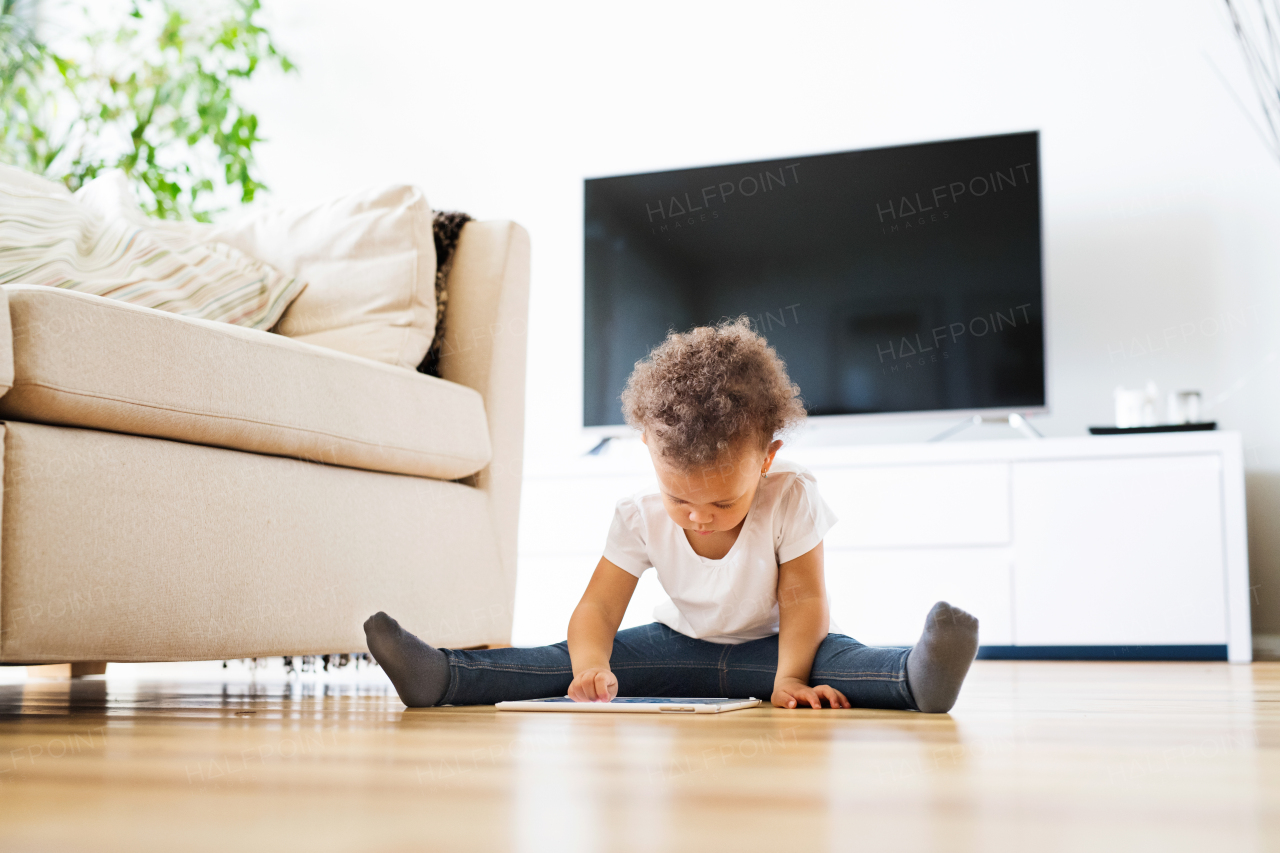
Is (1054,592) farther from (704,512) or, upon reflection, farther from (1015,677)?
(704,512)

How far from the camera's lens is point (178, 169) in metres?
3.25

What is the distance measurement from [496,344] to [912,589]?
121 centimetres

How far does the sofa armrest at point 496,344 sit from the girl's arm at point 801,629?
→ 61 centimetres

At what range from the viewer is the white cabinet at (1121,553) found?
2.37 meters

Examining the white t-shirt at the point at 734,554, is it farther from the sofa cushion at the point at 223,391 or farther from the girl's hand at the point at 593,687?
the sofa cushion at the point at 223,391

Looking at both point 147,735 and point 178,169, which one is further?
point 178,169

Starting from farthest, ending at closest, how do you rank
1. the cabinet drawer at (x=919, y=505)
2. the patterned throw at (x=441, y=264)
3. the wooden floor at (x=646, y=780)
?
the cabinet drawer at (x=919, y=505), the patterned throw at (x=441, y=264), the wooden floor at (x=646, y=780)

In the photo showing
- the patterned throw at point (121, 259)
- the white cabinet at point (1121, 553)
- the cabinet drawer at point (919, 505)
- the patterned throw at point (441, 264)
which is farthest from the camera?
the cabinet drawer at point (919, 505)

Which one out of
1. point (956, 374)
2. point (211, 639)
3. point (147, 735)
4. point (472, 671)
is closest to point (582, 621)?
point (472, 671)

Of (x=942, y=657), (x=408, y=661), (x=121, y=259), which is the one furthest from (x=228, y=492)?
(x=942, y=657)

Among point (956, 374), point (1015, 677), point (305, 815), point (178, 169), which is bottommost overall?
point (1015, 677)

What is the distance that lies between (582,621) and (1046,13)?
8.36ft

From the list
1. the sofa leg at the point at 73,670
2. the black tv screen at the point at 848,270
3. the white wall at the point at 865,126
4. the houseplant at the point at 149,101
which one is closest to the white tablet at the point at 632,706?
the sofa leg at the point at 73,670

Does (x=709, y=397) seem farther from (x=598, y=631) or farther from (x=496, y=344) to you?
(x=496, y=344)
